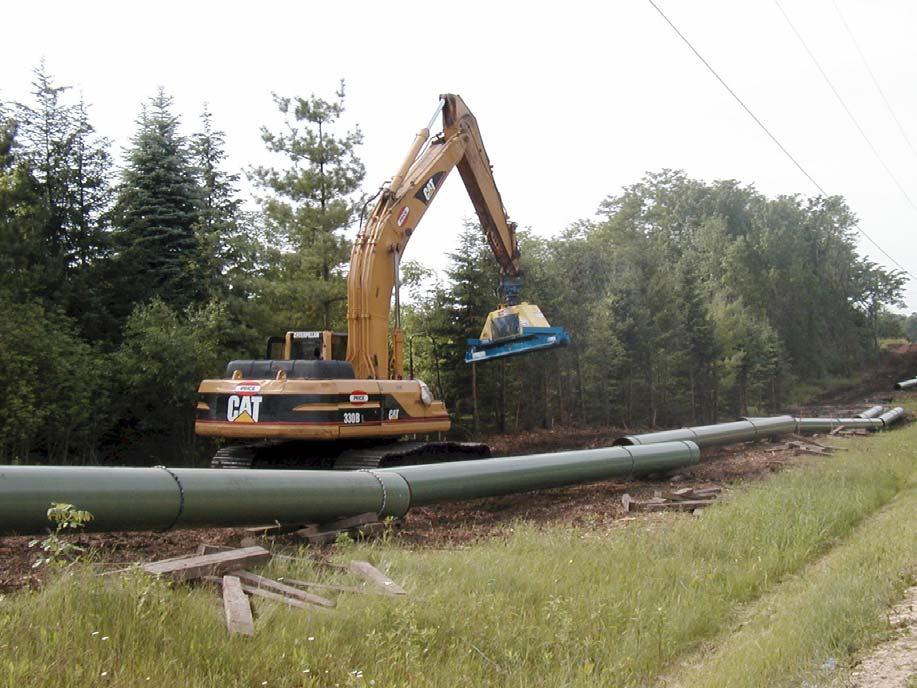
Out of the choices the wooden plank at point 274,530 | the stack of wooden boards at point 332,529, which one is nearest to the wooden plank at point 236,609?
the stack of wooden boards at point 332,529

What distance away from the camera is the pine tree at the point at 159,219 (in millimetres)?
19547

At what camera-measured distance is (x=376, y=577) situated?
19.0 feet

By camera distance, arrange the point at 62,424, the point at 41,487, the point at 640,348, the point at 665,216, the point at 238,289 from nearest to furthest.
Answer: the point at 41,487 < the point at 62,424 < the point at 238,289 < the point at 640,348 < the point at 665,216

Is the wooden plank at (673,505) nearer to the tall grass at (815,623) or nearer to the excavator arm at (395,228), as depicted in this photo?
the tall grass at (815,623)

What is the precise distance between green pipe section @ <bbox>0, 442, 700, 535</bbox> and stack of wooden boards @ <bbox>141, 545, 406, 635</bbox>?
0.77 m

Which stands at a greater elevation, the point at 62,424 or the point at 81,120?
the point at 81,120

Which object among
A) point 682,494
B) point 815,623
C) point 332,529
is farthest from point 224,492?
point 682,494

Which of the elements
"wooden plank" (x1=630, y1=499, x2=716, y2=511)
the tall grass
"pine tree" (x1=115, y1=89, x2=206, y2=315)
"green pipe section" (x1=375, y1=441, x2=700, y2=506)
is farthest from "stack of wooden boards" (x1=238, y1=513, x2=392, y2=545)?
"pine tree" (x1=115, y1=89, x2=206, y2=315)

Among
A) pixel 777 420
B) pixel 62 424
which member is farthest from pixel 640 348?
pixel 62 424

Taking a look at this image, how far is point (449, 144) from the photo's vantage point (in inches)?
552

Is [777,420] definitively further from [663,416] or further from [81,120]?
[81,120]

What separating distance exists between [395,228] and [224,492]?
652 centimetres

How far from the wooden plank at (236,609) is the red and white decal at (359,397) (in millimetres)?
5462

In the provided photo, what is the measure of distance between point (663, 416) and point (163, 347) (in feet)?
78.6
